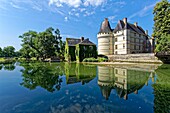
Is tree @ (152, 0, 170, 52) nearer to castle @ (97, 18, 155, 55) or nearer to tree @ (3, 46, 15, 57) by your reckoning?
castle @ (97, 18, 155, 55)

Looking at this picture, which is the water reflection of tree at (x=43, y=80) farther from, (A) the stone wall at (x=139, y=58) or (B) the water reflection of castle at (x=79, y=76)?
(A) the stone wall at (x=139, y=58)

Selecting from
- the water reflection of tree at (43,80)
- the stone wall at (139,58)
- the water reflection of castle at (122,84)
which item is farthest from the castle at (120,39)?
the water reflection of tree at (43,80)

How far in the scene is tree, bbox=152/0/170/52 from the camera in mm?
22406

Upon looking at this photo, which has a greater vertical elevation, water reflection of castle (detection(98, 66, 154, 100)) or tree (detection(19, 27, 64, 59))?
tree (detection(19, 27, 64, 59))

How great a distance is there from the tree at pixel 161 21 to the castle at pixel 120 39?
346 inches

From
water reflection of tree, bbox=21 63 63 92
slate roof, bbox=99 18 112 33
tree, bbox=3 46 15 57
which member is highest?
slate roof, bbox=99 18 112 33

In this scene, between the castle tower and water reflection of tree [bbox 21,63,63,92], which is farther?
the castle tower

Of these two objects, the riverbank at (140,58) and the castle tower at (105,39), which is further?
the castle tower at (105,39)

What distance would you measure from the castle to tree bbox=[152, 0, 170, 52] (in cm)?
880

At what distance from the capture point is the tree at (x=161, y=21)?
73.5 feet

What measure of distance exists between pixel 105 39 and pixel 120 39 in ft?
14.1

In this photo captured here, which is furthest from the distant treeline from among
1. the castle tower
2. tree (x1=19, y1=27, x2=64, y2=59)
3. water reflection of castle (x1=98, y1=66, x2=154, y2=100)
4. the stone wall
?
water reflection of castle (x1=98, y1=66, x2=154, y2=100)

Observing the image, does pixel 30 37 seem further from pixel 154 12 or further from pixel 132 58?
pixel 154 12

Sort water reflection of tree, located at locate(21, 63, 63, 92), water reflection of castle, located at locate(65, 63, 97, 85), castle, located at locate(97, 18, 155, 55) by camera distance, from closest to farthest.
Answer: water reflection of tree, located at locate(21, 63, 63, 92), water reflection of castle, located at locate(65, 63, 97, 85), castle, located at locate(97, 18, 155, 55)
